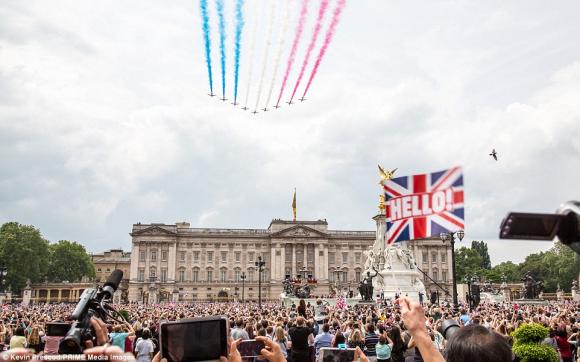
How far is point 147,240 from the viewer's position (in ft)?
327

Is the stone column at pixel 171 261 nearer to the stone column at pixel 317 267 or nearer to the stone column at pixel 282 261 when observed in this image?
the stone column at pixel 282 261

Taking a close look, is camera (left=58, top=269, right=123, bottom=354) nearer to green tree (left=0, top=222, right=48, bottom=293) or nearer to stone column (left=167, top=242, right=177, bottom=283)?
green tree (left=0, top=222, right=48, bottom=293)

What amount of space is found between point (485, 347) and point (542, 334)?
178 inches

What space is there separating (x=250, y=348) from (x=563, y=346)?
7.93 meters

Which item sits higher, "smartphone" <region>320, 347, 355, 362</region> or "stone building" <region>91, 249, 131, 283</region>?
"stone building" <region>91, 249, 131, 283</region>

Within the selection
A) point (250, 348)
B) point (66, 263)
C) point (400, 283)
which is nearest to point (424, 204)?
point (250, 348)

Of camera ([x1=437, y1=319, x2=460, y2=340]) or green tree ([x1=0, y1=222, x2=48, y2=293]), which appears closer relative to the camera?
camera ([x1=437, y1=319, x2=460, y2=340])

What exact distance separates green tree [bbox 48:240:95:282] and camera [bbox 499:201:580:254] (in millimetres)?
117775

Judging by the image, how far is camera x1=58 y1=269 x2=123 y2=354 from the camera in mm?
3623

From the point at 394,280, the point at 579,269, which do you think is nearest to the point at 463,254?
the point at 579,269

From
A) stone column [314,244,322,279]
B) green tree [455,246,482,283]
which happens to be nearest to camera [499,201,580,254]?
stone column [314,244,322,279]

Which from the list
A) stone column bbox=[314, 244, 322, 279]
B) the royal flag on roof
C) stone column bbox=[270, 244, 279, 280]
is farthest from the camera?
stone column bbox=[314, 244, 322, 279]

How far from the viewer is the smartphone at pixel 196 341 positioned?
3627 mm

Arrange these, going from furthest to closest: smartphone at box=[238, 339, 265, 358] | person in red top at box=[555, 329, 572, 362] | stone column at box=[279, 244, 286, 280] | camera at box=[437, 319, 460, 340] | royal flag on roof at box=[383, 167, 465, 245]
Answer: stone column at box=[279, 244, 286, 280], person in red top at box=[555, 329, 572, 362], smartphone at box=[238, 339, 265, 358], royal flag on roof at box=[383, 167, 465, 245], camera at box=[437, 319, 460, 340]
